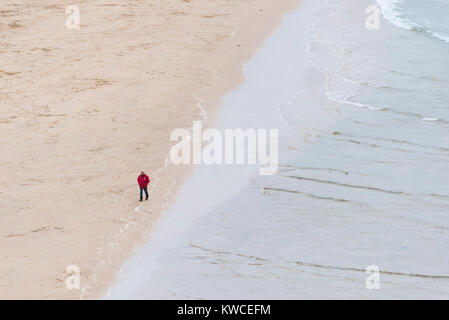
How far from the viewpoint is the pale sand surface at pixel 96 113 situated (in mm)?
14680

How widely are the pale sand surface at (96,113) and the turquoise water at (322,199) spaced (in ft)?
3.05

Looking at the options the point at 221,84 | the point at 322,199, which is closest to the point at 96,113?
the point at 221,84

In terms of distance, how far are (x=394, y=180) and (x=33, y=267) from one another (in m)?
8.73

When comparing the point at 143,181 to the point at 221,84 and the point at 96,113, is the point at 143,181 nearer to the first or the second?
the point at 96,113

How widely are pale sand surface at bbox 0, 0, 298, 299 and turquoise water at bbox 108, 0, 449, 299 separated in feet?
3.05

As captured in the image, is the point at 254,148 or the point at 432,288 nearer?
the point at 432,288

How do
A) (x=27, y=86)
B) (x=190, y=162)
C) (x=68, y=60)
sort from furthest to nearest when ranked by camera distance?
(x=68, y=60) → (x=27, y=86) → (x=190, y=162)

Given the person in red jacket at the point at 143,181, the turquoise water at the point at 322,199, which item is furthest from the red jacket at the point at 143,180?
the turquoise water at the point at 322,199

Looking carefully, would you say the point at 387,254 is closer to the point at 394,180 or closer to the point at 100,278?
the point at 394,180

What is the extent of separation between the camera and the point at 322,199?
55.2 feet

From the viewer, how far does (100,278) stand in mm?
13750

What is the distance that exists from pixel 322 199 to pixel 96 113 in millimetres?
7721

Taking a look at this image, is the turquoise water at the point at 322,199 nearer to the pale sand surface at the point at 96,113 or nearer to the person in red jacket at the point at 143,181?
the person in red jacket at the point at 143,181

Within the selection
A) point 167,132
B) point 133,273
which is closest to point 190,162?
point 167,132
